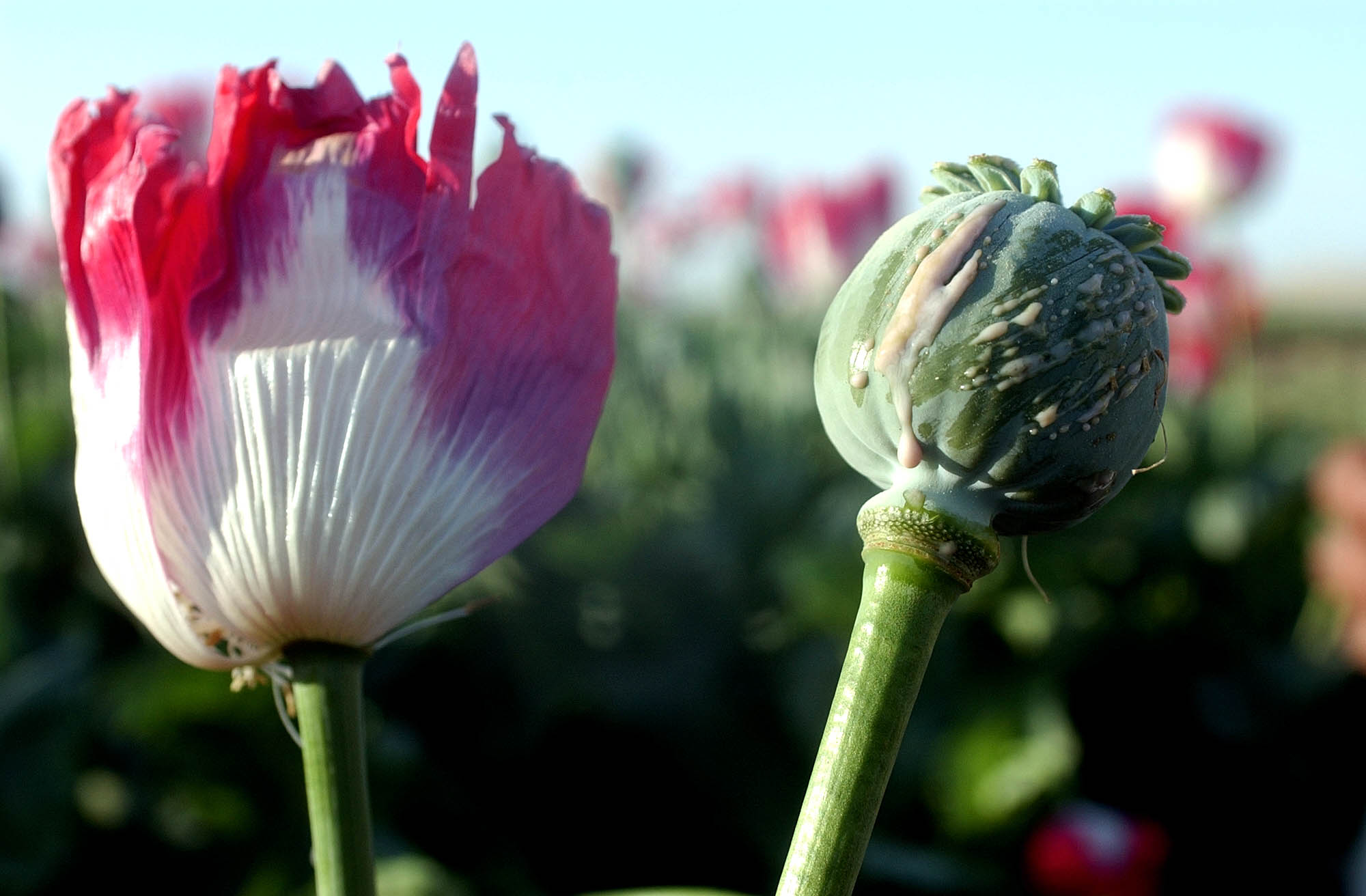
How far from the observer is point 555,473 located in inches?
17.6

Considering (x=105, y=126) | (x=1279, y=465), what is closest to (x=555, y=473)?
(x=105, y=126)

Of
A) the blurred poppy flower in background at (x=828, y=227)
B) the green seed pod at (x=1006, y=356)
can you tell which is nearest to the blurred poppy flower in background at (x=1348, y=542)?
the blurred poppy flower in background at (x=828, y=227)

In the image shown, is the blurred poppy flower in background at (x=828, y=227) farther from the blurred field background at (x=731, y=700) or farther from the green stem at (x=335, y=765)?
the green stem at (x=335, y=765)

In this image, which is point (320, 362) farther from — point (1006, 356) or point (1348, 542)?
point (1348, 542)

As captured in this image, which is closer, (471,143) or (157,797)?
(471,143)

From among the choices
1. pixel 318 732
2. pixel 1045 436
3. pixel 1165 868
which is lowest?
pixel 1165 868

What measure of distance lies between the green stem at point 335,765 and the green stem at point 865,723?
14 cm

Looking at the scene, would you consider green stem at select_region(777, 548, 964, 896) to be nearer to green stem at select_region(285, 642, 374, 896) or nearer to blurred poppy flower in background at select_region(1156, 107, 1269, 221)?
green stem at select_region(285, 642, 374, 896)

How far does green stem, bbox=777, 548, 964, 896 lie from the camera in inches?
13.1

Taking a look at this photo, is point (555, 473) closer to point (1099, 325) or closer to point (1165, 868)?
point (1099, 325)

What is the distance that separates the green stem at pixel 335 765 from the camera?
408mm

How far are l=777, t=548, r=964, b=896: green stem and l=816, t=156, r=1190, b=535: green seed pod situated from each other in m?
0.03

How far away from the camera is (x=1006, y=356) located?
14.1 inches

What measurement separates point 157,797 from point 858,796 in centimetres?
231
